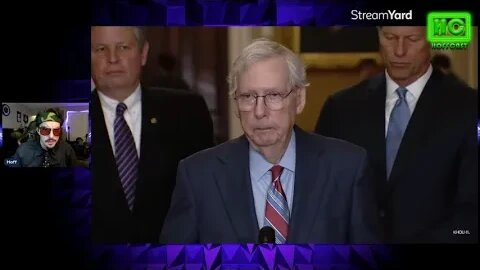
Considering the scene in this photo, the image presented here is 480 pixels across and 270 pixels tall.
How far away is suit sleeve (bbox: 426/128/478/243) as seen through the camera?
422cm

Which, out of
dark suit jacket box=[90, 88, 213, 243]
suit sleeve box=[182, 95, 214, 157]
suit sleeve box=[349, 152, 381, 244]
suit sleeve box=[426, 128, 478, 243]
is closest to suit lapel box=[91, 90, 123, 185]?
dark suit jacket box=[90, 88, 213, 243]

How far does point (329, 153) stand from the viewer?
14.0 feet

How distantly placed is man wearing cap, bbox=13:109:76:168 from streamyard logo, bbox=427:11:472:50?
6.97ft

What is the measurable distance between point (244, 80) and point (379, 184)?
0.94m

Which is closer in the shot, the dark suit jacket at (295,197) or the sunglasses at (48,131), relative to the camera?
the dark suit jacket at (295,197)

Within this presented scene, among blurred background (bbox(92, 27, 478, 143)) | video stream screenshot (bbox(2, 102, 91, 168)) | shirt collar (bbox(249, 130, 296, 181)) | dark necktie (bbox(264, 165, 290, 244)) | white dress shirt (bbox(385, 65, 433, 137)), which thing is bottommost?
dark necktie (bbox(264, 165, 290, 244))

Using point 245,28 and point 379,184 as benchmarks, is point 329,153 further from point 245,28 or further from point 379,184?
point 245,28

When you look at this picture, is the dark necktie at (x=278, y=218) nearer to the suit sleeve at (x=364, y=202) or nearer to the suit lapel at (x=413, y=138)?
the suit sleeve at (x=364, y=202)

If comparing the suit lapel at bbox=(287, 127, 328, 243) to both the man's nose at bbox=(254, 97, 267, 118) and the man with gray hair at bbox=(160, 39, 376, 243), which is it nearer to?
the man with gray hair at bbox=(160, 39, 376, 243)

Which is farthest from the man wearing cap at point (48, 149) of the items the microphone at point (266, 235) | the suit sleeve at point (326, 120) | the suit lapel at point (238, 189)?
the suit sleeve at point (326, 120)

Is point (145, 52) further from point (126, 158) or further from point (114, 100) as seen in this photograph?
point (126, 158)

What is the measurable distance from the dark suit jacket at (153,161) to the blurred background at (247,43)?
0.29ft

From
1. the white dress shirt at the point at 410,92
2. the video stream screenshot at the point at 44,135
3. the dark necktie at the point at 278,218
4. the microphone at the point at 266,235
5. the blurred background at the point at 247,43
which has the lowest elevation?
the microphone at the point at 266,235

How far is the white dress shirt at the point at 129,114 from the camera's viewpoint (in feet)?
14.1
